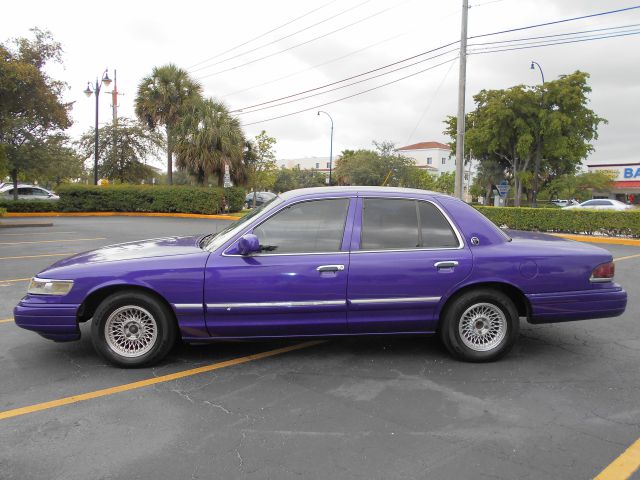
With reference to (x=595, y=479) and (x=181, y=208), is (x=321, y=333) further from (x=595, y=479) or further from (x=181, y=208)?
(x=181, y=208)

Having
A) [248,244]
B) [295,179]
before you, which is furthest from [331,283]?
[295,179]

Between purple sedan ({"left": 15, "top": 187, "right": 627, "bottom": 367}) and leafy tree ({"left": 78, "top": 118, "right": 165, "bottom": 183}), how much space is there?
3418cm

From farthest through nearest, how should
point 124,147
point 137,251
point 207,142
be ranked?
point 124,147, point 207,142, point 137,251

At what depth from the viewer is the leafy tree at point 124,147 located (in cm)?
3609

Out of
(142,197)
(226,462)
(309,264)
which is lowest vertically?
(226,462)

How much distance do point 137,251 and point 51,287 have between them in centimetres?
78

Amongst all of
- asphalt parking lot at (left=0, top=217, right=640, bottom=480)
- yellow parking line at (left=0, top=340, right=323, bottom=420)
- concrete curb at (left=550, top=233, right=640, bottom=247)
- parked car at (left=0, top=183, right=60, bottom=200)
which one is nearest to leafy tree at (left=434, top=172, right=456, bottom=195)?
parked car at (left=0, top=183, right=60, bottom=200)

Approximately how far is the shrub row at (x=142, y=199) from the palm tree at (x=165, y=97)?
2892 mm

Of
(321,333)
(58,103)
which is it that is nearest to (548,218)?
(321,333)

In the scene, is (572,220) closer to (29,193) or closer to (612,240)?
(612,240)

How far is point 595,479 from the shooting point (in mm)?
2775

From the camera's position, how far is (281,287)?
4223 mm

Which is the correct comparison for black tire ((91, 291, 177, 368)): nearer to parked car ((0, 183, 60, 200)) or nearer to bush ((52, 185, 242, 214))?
bush ((52, 185, 242, 214))

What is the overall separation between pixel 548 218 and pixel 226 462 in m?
18.9
